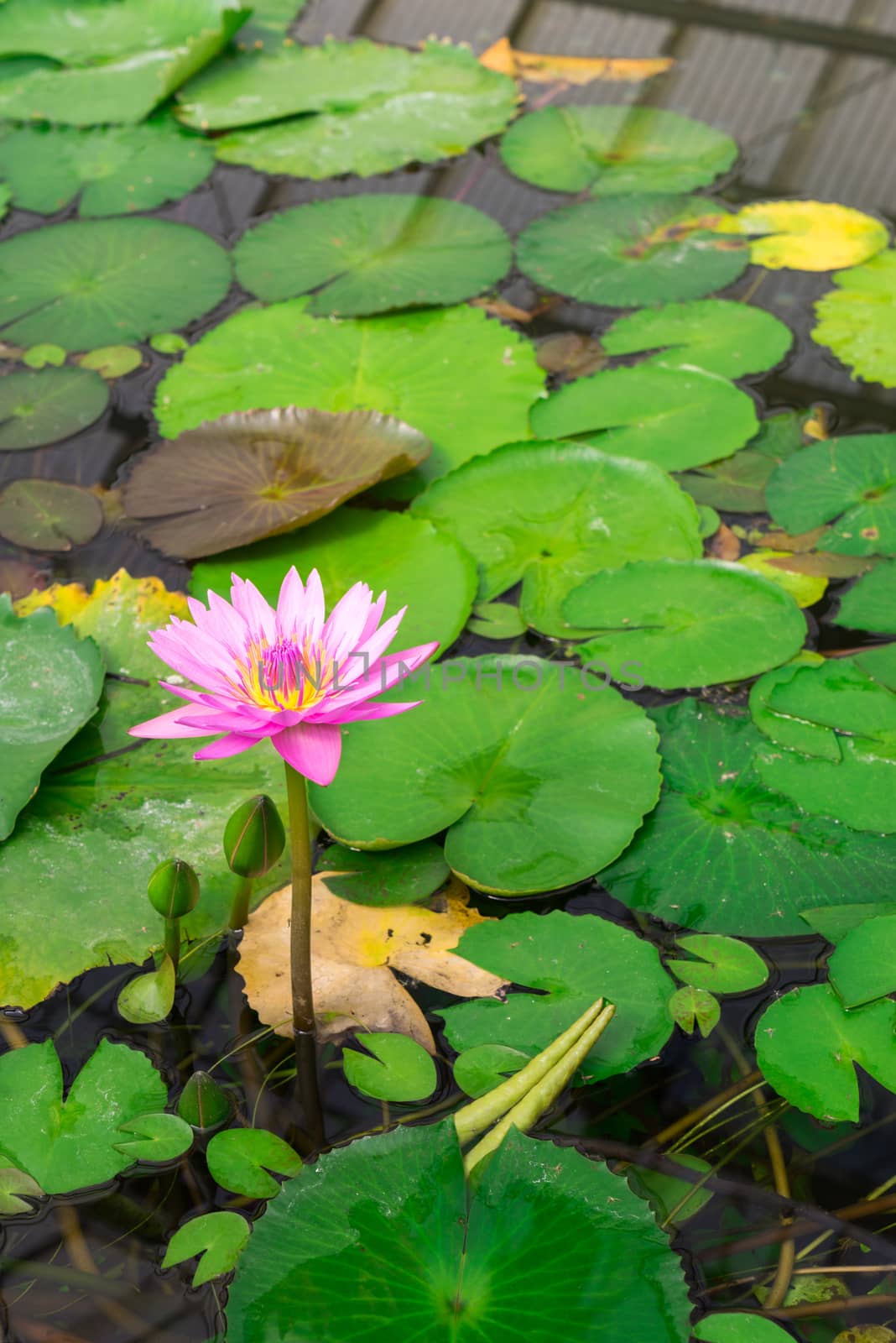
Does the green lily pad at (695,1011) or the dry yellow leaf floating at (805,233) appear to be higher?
the dry yellow leaf floating at (805,233)

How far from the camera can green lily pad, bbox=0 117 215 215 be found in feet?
12.9

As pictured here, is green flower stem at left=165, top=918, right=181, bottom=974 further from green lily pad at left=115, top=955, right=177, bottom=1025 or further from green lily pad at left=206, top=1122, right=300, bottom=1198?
green lily pad at left=206, top=1122, right=300, bottom=1198

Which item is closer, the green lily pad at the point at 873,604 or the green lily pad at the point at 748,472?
the green lily pad at the point at 873,604

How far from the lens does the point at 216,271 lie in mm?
3574

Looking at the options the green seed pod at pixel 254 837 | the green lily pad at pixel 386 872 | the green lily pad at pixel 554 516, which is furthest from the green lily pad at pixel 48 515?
the green seed pod at pixel 254 837

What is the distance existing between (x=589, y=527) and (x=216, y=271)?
5.58 feet

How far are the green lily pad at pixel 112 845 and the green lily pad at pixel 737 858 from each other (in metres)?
0.72

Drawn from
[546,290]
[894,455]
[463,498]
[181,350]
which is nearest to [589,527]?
[463,498]

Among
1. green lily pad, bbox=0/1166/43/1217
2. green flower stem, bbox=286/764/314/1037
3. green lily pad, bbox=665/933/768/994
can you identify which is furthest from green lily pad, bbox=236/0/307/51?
green lily pad, bbox=0/1166/43/1217

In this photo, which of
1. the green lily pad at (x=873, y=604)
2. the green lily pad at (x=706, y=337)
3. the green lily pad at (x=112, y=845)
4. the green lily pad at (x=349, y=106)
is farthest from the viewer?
the green lily pad at (x=349, y=106)

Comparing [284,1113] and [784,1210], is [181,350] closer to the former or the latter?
[284,1113]

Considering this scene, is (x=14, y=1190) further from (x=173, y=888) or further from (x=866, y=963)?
(x=866, y=963)

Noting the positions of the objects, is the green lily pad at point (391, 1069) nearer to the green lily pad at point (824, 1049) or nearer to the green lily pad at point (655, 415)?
the green lily pad at point (824, 1049)

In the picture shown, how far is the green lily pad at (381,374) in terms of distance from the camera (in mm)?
3006
